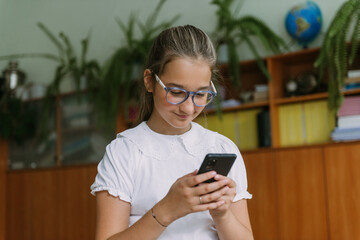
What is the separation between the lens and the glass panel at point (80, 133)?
14.8 feet

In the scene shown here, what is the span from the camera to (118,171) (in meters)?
1.21

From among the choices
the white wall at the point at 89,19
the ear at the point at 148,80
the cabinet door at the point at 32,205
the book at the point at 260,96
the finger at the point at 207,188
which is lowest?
the cabinet door at the point at 32,205

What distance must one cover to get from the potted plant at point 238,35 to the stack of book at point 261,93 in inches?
4.7

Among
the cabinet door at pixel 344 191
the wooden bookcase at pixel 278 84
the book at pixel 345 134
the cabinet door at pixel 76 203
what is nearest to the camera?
the cabinet door at pixel 344 191

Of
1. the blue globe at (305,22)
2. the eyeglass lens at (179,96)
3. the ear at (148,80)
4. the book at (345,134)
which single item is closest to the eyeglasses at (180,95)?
the eyeglass lens at (179,96)

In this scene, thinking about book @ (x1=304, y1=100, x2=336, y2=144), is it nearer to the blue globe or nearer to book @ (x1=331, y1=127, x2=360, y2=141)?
book @ (x1=331, y1=127, x2=360, y2=141)

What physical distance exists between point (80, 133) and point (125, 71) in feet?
2.59

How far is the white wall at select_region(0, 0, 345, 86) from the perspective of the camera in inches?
162

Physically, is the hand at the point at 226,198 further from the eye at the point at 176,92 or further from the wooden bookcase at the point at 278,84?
the wooden bookcase at the point at 278,84

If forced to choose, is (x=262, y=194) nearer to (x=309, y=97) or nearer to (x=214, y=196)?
(x=309, y=97)

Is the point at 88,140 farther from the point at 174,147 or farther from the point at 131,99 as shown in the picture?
the point at 174,147

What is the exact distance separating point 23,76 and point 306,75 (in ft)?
9.56

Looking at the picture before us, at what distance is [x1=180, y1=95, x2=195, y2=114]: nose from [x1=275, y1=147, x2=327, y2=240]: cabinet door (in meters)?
2.38

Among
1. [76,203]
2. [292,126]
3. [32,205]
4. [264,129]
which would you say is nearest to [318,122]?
[292,126]
